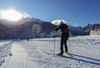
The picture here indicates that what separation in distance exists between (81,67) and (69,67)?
1.53ft

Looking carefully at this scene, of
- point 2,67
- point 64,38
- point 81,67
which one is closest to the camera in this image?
point 2,67

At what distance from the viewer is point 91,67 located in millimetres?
2287

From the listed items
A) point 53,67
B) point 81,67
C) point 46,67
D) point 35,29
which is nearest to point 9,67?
point 46,67

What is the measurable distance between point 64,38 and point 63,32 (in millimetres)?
411

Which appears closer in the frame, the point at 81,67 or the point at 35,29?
the point at 81,67

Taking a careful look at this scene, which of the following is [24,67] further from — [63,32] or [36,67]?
[63,32]

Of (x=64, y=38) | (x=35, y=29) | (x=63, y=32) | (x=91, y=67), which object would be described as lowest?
(x=91, y=67)

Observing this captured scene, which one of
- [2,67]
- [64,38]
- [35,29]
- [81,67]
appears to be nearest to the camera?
[2,67]

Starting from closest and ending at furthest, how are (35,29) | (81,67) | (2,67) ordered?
(2,67) → (81,67) → (35,29)

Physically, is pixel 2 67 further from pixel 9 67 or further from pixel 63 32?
pixel 63 32

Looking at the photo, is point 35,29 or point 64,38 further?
point 35,29

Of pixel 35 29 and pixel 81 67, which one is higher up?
pixel 35 29

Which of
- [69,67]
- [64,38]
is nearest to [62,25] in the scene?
[64,38]

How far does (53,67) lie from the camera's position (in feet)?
7.38
